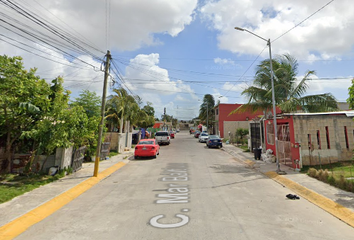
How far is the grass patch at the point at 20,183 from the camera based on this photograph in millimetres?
6217

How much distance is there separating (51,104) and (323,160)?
14.0 meters

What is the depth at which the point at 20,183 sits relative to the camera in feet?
24.3

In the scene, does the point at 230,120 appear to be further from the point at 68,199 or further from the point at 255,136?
the point at 68,199

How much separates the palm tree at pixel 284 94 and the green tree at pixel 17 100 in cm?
1214

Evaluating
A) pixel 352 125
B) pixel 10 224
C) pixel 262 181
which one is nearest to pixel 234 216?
pixel 262 181

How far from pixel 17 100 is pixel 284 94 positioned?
47.8 ft

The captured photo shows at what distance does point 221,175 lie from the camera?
923 centimetres

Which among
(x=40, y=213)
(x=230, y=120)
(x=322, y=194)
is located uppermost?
(x=230, y=120)

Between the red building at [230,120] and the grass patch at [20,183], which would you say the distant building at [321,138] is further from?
the red building at [230,120]

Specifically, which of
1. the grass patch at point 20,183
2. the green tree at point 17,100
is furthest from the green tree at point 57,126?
the grass patch at point 20,183

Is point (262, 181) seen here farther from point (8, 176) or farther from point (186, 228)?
point (8, 176)

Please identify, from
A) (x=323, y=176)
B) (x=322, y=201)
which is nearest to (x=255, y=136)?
(x=323, y=176)

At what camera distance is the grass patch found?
622cm

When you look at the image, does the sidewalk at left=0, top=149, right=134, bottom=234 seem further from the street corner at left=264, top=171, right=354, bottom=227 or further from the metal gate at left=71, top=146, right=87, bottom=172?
the street corner at left=264, top=171, right=354, bottom=227
